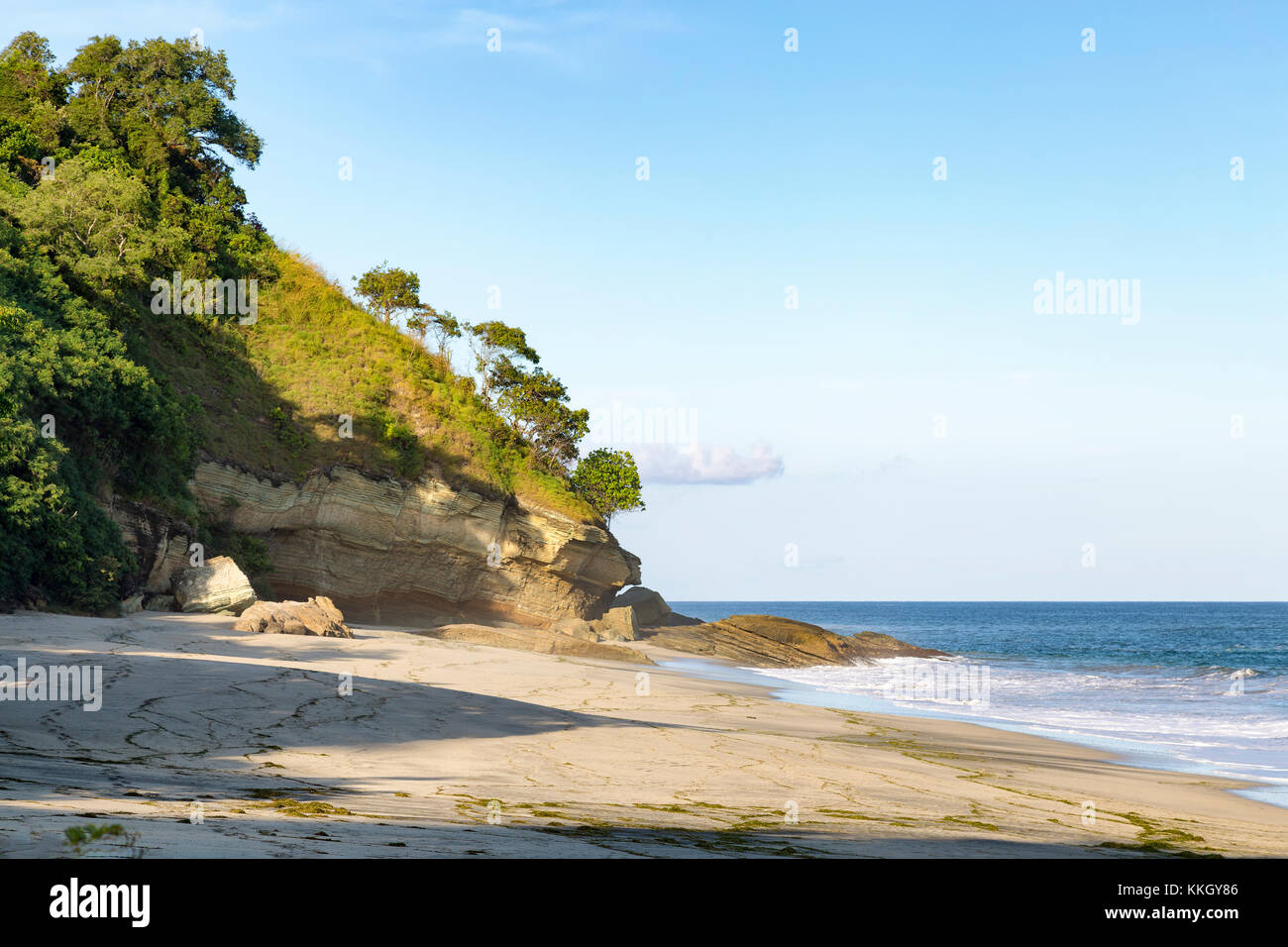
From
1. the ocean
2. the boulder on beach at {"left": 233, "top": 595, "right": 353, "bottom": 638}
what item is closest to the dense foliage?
the boulder on beach at {"left": 233, "top": 595, "right": 353, "bottom": 638}

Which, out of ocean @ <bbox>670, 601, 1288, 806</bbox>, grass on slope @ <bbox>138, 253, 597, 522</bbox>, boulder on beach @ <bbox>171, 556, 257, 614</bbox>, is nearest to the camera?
ocean @ <bbox>670, 601, 1288, 806</bbox>

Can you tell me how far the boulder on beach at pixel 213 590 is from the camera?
20828 mm

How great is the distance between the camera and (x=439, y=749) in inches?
368

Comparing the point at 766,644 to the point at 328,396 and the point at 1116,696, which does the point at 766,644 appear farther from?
the point at 328,396

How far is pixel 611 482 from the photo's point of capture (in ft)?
156

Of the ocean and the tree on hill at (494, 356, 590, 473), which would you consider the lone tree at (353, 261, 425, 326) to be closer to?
the tree on hill at (494, 356, 590, 473)

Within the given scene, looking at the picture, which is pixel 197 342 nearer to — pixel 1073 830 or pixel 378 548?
pixel 378 548

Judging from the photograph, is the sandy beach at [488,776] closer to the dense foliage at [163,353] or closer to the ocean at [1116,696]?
the ocean at [1116,696]

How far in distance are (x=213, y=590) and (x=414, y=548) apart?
11634 millimetres

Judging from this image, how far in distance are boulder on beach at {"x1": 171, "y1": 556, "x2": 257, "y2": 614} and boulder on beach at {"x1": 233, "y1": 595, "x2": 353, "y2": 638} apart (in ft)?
4.70

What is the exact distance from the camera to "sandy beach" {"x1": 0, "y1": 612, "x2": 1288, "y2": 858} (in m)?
5.28

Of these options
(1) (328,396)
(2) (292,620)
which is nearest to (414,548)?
(1) (328,396)

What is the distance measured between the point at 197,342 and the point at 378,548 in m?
9.18
